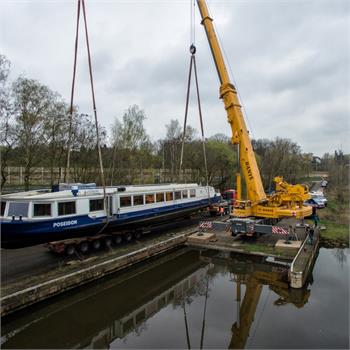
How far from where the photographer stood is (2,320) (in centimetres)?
745

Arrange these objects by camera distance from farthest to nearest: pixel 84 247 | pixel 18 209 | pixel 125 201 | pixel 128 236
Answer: pixel 128 236 → pixel 125 201 → pixel 84 247 → pixel 18 209

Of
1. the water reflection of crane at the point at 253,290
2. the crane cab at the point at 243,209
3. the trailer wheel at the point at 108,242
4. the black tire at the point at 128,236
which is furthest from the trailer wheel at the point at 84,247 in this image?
the crane cab at the point at 243,209

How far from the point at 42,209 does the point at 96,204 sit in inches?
91.3

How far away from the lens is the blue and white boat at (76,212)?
32.8ft

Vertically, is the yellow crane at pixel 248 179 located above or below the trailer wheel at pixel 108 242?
above

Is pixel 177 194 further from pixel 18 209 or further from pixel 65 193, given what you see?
pixel 18 209

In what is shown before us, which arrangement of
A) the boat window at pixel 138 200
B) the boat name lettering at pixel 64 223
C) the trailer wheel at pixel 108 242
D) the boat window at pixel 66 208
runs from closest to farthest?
the boat name lettering at pixel 64 223 → the boat window at pixel 66 208 → the trailer wheel at pixel 108 242 → the boat window at pixel 138 200

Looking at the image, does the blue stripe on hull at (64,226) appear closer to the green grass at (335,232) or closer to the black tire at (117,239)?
the black tire at (117,239)

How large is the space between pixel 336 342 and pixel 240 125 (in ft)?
34.1

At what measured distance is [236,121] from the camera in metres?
14.8

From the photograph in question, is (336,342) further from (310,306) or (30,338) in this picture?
(30,338)

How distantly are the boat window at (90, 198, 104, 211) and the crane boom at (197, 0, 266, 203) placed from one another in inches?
300

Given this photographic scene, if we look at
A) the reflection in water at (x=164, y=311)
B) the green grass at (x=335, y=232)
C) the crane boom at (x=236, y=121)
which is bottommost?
the reflection in water at (x=164, y=311)

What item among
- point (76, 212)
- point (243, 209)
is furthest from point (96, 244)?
point (243, 209)
